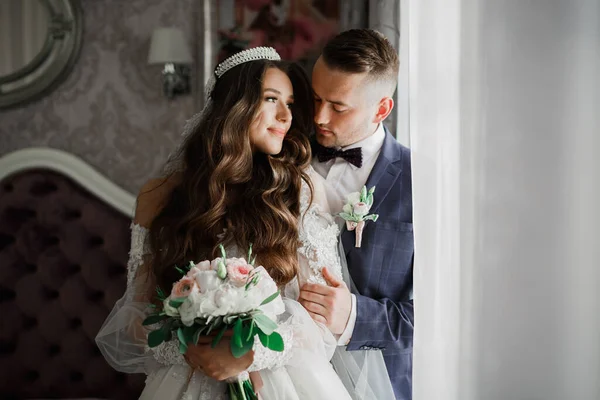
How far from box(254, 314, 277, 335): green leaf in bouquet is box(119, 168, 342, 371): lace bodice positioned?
0.14 meters

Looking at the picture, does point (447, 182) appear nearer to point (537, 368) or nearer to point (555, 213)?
point (555, 213)

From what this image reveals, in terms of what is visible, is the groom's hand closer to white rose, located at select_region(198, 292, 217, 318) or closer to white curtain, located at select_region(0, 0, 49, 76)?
white rose, located at select_region(198, 292, 217, 318)

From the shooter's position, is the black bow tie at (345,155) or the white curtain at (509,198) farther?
the black bow tie at (345,155)

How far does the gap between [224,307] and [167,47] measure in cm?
195

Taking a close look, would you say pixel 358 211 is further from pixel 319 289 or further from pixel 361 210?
pixel 319 289

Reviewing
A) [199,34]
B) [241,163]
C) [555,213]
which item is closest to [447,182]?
[555,213]

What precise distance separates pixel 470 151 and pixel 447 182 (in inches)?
3.2

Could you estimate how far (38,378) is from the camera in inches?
115

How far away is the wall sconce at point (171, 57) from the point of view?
3.06 metres

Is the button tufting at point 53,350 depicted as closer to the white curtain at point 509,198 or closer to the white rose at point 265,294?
the white rose at point 265,294

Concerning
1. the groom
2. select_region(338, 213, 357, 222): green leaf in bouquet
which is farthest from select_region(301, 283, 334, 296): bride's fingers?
select_region(338, 213, 357, 222): green leaf in bouquet

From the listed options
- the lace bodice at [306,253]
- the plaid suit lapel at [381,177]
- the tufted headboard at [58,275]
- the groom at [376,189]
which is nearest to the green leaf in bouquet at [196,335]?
the lace bodice at [306,253]

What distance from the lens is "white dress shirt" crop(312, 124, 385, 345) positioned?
2.11 m

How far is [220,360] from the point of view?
1.62 meters
